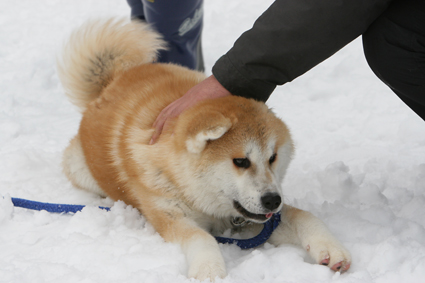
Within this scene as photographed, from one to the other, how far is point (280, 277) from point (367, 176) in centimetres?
111

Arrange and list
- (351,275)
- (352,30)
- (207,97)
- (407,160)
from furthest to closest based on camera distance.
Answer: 1. (407,160)
2. (207,97)
3. (352,30)
4. (351,275)

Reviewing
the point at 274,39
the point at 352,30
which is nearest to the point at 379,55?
the point at 352,30

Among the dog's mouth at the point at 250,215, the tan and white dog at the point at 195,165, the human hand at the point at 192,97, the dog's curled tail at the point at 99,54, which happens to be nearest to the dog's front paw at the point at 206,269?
the tan and white dog at the point at 195,165

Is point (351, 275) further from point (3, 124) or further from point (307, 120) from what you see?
point (3, 124)

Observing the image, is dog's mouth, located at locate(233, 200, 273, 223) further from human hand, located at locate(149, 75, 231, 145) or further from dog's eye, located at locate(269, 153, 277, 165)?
human hand, located at locate(149, 75, 231, 145)

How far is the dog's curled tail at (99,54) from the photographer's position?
263 cm

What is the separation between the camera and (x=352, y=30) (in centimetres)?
169

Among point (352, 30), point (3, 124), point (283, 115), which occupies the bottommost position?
point (283, 115)

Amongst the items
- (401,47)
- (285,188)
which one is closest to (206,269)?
(285,188)

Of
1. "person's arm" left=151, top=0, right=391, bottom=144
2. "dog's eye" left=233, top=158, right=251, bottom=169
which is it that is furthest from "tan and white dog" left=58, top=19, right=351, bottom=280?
"person's arm" left=151, top=0, right=391, bottom=144

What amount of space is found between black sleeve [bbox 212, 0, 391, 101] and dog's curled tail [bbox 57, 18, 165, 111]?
3.02 feet

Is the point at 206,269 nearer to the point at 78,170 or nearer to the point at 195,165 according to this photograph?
the point at 195,165

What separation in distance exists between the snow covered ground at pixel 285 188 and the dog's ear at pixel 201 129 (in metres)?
0.43

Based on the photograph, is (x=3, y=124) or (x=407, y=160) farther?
(x=3, y=124)
